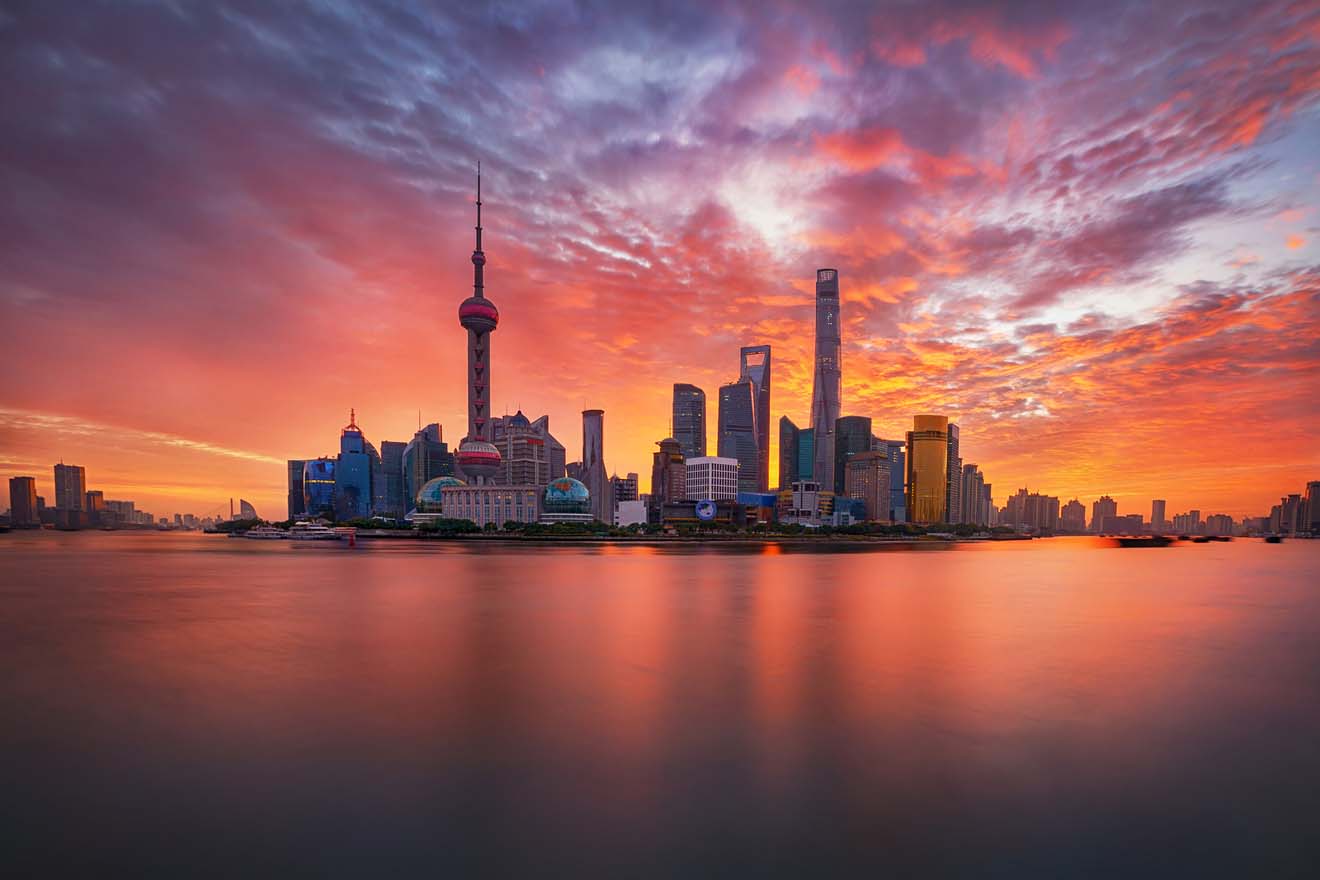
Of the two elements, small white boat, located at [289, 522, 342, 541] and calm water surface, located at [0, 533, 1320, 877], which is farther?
small white boat, located at [289, 522, 342, 541]

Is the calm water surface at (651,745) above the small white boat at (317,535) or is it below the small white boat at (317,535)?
above

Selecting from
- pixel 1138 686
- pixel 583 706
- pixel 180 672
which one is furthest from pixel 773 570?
pixel 180 672

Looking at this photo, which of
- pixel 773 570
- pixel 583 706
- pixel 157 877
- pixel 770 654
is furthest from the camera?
pixel 773 570

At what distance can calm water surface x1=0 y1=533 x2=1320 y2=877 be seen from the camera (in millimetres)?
13852

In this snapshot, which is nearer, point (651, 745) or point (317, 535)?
point (651, 745)

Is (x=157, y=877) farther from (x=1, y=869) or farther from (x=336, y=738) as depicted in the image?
(x=336, y=738)

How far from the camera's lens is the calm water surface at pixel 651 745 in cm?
1385

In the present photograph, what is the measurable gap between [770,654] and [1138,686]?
1859cm

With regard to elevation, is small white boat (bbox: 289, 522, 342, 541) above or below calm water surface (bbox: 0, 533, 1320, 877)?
below

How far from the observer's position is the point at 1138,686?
90.0 ft

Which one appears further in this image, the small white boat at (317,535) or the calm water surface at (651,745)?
the small white boat at (317,535)

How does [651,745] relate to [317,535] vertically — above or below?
above

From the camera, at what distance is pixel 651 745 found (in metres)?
19.6

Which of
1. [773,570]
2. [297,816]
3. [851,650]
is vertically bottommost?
[773,570]
